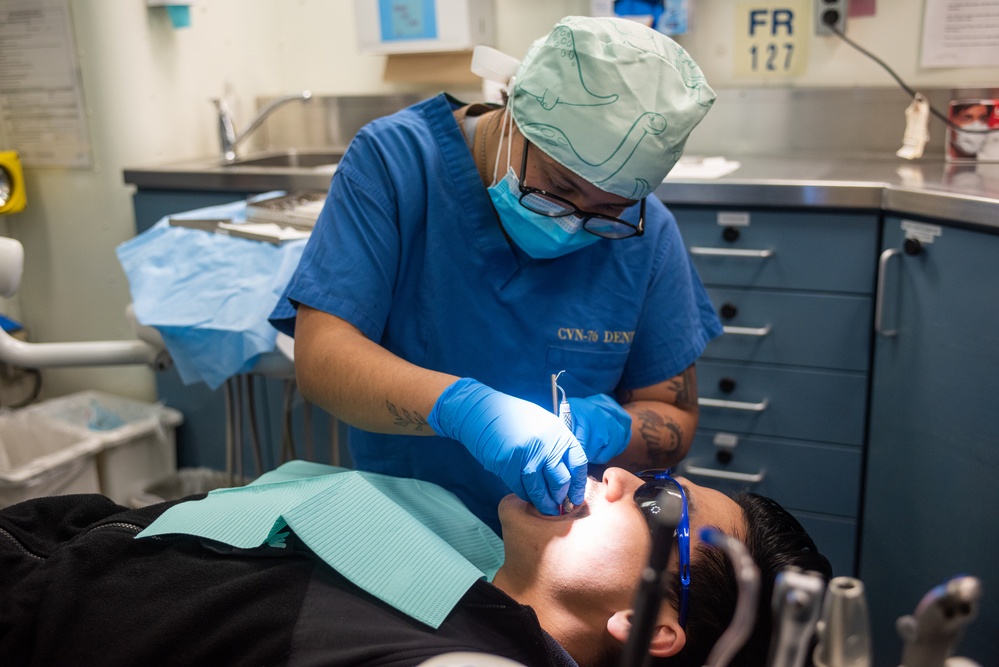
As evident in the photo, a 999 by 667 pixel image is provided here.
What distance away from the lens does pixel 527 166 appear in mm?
1252

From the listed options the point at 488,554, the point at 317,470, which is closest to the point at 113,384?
the point at 317,470

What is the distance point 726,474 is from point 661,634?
130 centimetres

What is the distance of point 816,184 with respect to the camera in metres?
2.05

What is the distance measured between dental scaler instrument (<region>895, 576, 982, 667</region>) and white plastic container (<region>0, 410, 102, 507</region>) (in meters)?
2.27


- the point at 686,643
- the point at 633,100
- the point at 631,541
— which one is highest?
the point at 633,100

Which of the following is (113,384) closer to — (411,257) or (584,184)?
(411,257)

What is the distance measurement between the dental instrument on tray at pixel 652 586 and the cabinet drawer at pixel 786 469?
180cm

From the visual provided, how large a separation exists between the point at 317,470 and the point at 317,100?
6.97 feet

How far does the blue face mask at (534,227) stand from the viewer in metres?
1.26

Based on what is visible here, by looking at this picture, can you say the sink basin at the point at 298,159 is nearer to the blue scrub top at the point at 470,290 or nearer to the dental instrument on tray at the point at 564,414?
the blue scrub top at the point at 470,290

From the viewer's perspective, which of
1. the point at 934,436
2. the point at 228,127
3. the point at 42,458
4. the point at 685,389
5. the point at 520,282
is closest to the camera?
the point at 520,282

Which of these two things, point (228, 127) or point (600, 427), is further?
point (228, 127)

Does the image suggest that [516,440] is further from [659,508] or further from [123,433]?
[123,433]

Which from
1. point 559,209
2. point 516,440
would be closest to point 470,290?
point 559,209
